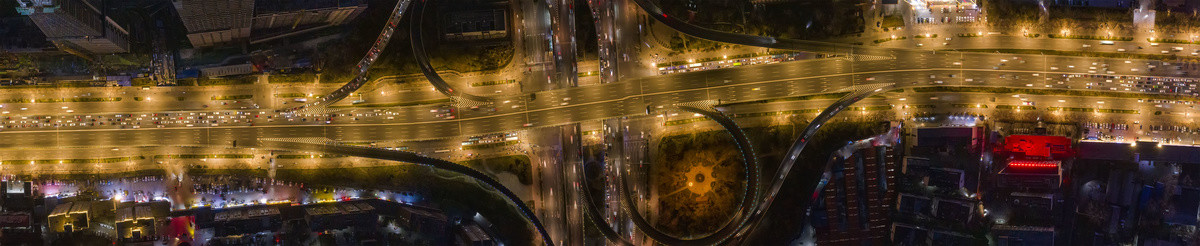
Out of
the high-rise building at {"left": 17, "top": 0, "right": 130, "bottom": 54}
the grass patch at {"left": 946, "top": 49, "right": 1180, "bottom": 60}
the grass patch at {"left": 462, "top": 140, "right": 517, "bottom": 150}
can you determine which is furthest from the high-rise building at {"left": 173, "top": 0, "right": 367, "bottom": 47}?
the grass patch at {"left": 946, "top": 49, "right": 1180, "bottom": 60}

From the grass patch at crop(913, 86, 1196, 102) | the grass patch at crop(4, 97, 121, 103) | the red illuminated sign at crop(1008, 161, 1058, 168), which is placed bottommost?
the red illuminated sign at crop(1008, 161, 1058, 168)

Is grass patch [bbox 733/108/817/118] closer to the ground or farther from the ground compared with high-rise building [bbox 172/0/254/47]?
closer to the ground

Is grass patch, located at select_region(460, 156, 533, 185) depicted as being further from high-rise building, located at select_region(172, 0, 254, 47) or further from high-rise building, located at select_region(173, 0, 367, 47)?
high-rise building, located at select_region(172, 0, 254, 47)

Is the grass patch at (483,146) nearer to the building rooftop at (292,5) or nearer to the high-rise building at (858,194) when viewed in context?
the building rooftop at (292,5)

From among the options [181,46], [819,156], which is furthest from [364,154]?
[819,156]

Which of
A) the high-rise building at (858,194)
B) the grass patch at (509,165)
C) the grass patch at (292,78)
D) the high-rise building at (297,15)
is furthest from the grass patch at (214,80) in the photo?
the high-rise building at (858,194)

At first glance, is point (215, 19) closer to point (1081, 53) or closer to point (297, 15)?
point (297, 15)

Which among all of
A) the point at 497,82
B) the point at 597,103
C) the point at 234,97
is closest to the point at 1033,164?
the point at 597,103
